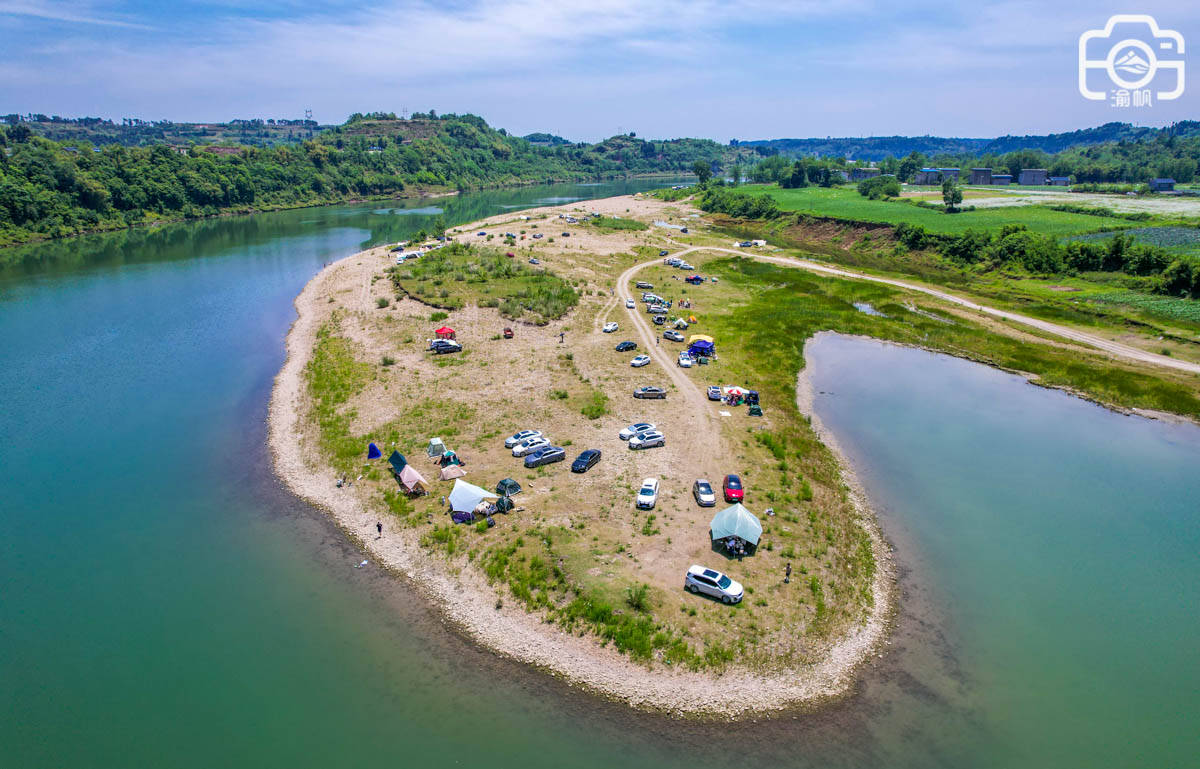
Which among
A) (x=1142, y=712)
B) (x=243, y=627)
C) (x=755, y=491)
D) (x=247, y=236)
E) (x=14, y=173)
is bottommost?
(x=1142, y=712)

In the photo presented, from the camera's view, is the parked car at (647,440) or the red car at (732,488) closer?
the red car at (732,488)

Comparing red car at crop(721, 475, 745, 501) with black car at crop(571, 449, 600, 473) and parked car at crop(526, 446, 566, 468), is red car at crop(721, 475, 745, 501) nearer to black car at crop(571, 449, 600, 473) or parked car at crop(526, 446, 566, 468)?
black car at crop(571, 449, 600, 473)

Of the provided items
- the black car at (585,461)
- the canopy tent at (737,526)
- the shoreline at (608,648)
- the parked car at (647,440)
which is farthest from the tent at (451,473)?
the canopy tent at (737,526)

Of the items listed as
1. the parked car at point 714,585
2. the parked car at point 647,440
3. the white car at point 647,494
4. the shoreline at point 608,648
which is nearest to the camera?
the shoreline at point 608,648

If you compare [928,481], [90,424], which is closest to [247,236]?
[90,424]

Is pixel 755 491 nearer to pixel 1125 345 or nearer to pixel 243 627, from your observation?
pixel 243 627

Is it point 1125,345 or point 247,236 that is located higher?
point 247,236

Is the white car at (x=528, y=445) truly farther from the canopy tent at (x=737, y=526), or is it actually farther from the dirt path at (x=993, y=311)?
the dirt path at (x=993, y=311)

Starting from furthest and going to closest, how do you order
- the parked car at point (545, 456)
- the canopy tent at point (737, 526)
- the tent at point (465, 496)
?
1. the parked car at point (545, 456)
2. the tent at point (465, 496)
3. the canopy tent at point (737, 526)
